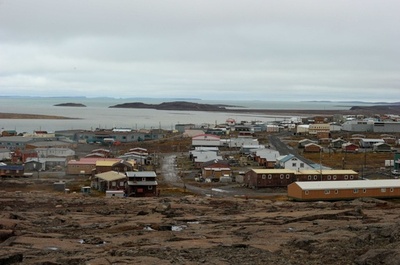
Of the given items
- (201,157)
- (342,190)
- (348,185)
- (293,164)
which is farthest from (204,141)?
(342,190)

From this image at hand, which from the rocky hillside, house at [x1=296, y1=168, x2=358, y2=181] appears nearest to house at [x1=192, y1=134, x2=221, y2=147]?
house at [x1=296, y1=168, x2=358, y2=181]

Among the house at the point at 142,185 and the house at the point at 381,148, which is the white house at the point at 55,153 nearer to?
the house at the point at 142,185

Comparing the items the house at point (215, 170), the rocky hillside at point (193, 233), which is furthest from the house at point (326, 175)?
the rocky hillside at point (193, 233)

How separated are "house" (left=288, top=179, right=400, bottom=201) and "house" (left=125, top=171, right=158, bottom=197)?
8017 mm

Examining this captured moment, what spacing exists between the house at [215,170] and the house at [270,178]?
12.7 feet

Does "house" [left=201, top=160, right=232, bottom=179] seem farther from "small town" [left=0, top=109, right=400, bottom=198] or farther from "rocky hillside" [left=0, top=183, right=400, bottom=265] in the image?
"rocky hillside" [left=0, top=183, right=400, bottom=265]

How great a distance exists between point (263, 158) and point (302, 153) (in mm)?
9845

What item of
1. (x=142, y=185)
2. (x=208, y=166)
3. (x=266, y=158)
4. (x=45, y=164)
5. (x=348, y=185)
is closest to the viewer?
(x=348, y=185)

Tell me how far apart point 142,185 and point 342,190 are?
37.4ft

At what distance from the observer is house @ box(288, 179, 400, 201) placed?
2738 centimetres

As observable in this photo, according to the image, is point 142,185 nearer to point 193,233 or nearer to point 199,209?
point 199,209

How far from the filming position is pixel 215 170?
121 ft

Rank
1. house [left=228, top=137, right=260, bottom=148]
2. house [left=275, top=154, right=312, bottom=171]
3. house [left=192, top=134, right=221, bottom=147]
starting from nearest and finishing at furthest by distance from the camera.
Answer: house [left=275, top=154, right=312, bottom=171] → house [left=228, top=137, right=260, bottom=148] → house [left=192, top=134, right=221, bottom=147]

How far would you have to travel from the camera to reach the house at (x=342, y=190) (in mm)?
27375
